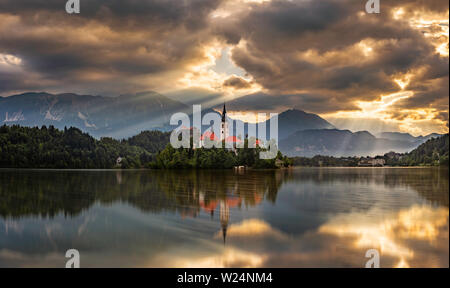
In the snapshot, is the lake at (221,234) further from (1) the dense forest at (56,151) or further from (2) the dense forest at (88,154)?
(1) the dense forest at (56,151)

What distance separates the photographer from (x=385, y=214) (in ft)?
62.4

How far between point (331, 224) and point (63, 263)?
1109 cm

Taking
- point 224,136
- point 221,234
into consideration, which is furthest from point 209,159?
point 221,234

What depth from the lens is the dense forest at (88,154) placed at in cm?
10975

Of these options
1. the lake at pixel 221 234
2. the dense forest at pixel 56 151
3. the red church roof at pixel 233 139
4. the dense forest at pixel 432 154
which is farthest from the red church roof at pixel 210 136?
the lake at pixel 221 234

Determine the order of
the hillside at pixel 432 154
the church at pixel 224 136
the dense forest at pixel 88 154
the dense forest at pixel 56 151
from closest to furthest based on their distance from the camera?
the dense forest at pixel 88 154, the church at pixel 224 136, the dense forest at pixel 56 151, the hillside at pixel 432 154

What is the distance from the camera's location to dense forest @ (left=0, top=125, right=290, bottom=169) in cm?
10975

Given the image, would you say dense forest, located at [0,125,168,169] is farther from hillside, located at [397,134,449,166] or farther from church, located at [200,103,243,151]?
hillside, located at [397,134,449,166]

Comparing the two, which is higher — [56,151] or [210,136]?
[210,136]

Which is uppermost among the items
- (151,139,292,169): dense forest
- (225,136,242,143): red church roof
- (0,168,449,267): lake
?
(225,136,242,143): red church roof

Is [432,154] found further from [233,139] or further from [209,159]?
[209,159]

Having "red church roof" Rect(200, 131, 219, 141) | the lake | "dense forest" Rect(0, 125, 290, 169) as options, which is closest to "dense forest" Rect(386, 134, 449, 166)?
"dense forest" Rect(0, 125, 290, 169)

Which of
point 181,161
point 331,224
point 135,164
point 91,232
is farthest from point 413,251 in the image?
point 135,164

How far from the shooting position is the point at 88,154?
5650 inches
